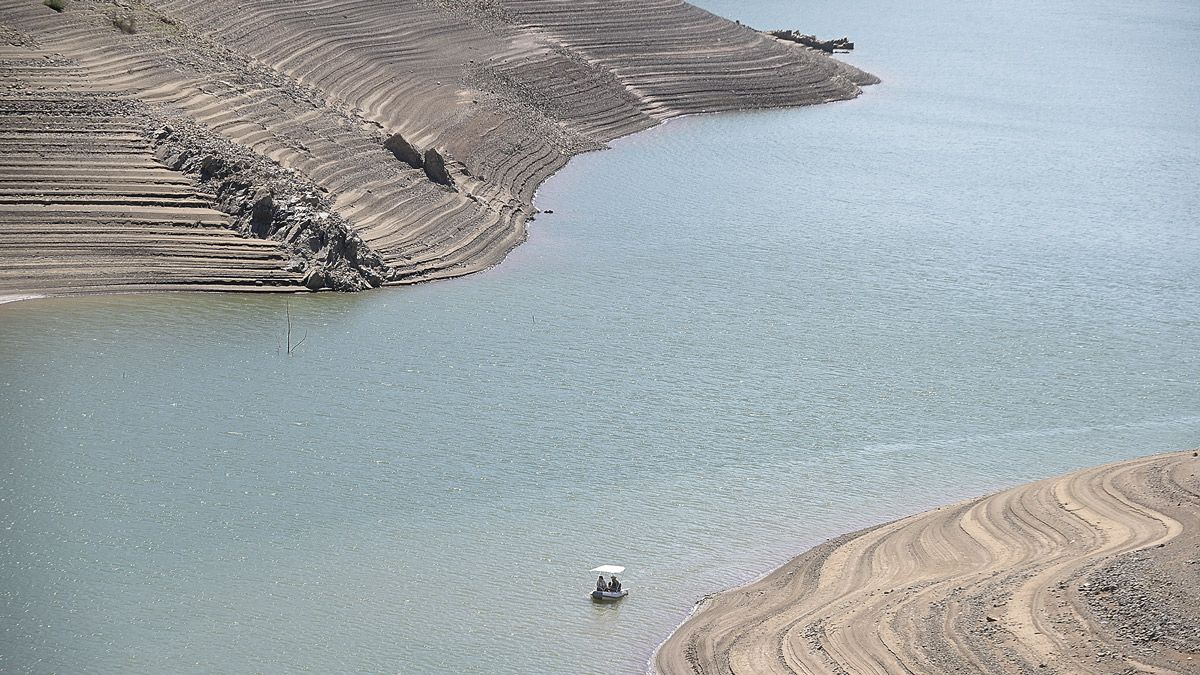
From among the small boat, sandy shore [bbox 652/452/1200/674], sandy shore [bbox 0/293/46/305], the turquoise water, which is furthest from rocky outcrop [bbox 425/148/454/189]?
the small boat

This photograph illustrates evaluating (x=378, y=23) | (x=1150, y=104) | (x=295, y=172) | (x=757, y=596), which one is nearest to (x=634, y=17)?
(x=378, y=23)

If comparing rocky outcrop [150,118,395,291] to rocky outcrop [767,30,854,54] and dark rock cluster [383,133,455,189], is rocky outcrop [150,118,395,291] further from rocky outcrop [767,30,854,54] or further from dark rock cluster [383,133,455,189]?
rocky outcrop [767,30,854,54]

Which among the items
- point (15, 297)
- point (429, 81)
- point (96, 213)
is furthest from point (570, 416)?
point (429, 81)

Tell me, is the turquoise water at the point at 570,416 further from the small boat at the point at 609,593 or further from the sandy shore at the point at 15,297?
the sandy shore at the point at 15,297

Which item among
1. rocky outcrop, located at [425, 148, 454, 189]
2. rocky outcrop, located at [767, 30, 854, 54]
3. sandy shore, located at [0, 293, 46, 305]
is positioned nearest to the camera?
sandy shore, located at [0, 293, 46, 305]

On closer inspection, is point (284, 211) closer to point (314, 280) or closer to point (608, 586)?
point (314, 280)
